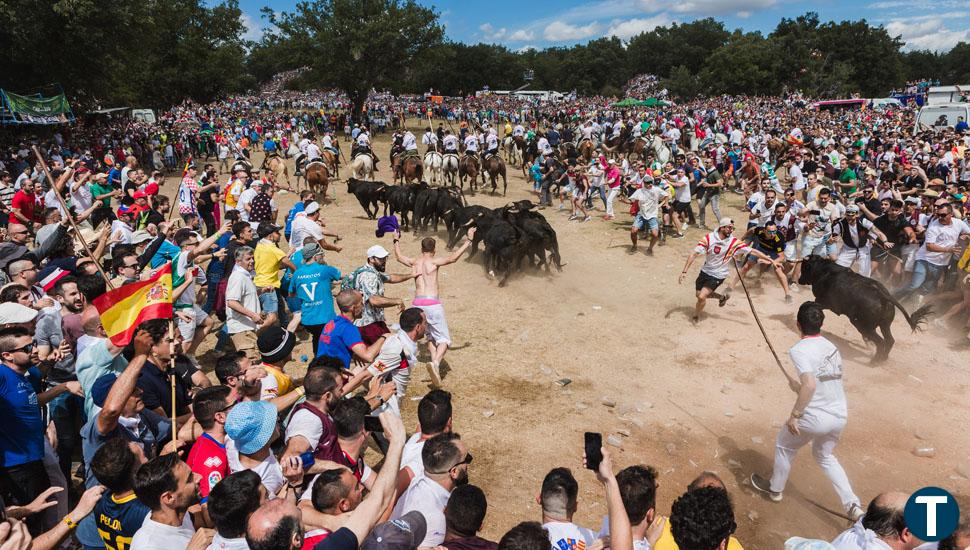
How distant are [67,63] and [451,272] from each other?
22.4 metres

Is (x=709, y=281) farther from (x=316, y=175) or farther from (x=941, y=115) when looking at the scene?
(x=941, y=115)

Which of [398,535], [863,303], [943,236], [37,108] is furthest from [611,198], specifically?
[37,108]

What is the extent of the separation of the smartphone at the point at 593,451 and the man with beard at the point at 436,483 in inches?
33.0

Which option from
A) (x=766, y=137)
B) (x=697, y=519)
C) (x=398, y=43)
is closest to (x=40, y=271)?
(x=697, y=519)

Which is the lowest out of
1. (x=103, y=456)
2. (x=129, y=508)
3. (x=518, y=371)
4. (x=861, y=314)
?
(x=518, y=371)

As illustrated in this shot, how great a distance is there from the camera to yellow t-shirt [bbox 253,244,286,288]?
7.77 metres

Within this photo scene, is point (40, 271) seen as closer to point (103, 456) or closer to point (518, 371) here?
point (103, 456)

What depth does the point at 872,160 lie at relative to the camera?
2027 centimetres

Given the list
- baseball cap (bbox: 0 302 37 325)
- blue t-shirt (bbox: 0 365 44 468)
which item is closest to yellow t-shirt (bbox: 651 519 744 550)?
blue t-shirt (bbox: 0 365 44 468)

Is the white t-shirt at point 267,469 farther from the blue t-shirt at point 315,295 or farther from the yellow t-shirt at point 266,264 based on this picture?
the yellow t-shirt at point 266,264

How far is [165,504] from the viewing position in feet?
10.1

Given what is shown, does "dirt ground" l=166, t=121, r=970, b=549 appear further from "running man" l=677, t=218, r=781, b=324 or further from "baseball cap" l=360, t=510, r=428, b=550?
"baseball cap" l=360, t=510, r=428, b=550

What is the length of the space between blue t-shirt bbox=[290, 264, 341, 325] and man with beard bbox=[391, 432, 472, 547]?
12.2ft

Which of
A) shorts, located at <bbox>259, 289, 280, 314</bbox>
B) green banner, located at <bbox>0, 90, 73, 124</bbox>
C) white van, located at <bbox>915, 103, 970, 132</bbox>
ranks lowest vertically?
shorts, located at <bbox>259, 289, 280, 314</bbox>
